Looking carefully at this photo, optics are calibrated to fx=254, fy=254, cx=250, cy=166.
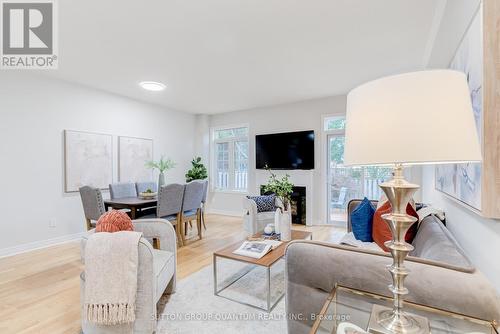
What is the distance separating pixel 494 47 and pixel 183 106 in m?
5.36

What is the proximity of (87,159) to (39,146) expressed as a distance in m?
0.67

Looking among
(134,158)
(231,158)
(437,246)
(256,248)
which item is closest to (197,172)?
(231,158)

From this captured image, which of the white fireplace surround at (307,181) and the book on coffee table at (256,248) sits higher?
the white fireplace surround at (307,181)

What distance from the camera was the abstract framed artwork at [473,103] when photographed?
1.25 m

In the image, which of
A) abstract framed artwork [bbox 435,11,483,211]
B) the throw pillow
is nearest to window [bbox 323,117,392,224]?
the throw pillow

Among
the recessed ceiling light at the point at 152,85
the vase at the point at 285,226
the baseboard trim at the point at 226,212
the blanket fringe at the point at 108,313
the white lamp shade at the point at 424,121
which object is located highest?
the recessed ceiling light at the point at 152,85

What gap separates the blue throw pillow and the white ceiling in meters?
1.78

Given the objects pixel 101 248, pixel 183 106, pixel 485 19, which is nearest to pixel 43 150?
pixel 183 106

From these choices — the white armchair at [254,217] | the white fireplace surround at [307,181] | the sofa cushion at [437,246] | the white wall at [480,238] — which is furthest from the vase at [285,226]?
the white fireplace surround at [307,181]

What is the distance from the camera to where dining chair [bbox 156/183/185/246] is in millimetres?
3428

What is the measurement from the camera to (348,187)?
4930 mm

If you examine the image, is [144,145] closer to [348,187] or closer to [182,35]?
[182,35]

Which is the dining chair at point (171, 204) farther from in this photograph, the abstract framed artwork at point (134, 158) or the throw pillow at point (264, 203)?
the abstract framed artwork at point (134, 158)

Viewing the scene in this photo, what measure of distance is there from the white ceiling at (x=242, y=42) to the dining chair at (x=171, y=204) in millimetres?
1680
